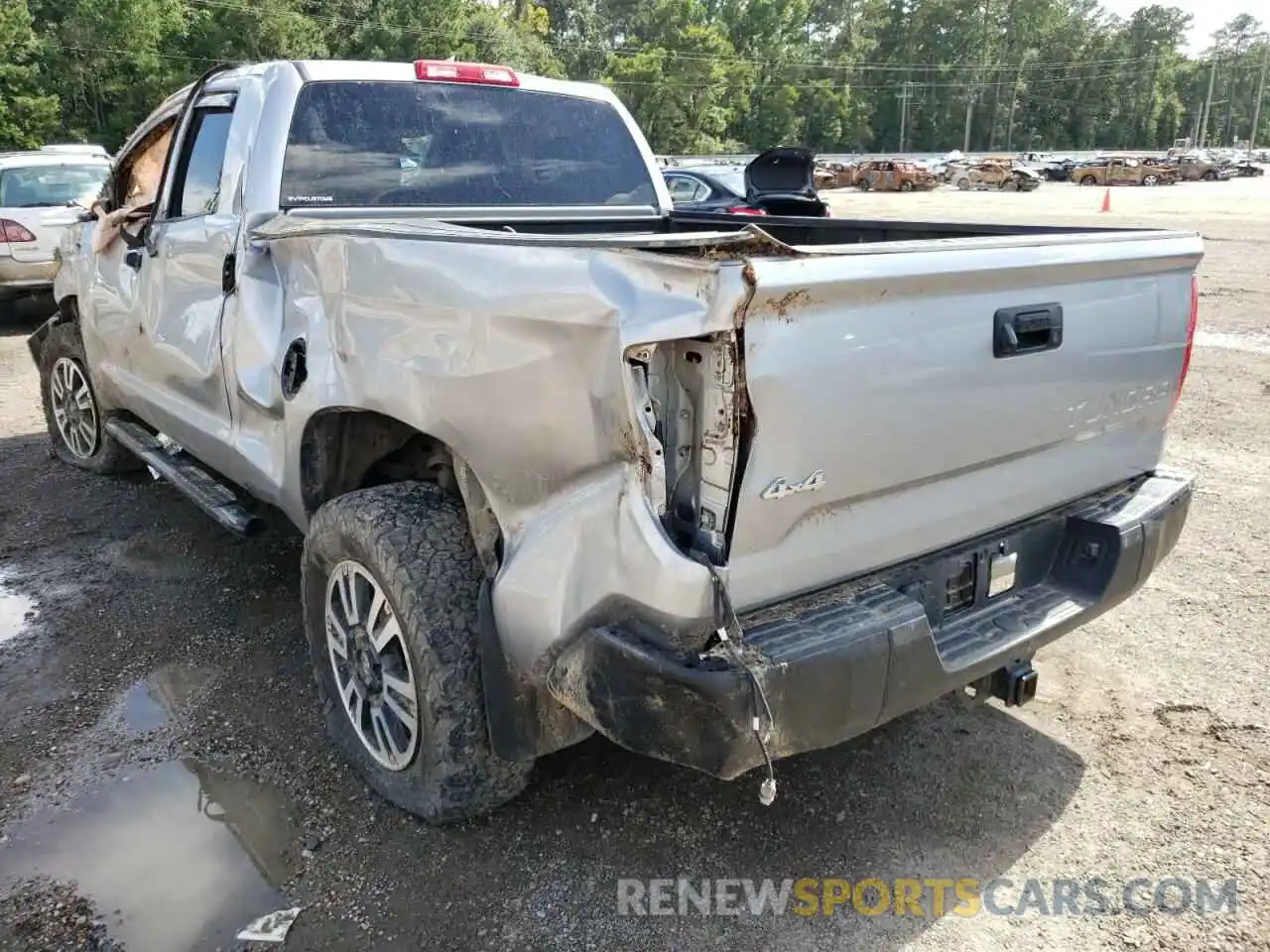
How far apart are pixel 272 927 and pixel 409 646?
75 cm

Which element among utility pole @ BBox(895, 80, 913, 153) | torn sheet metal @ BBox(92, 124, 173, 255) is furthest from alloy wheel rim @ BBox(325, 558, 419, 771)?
utility pole @ BBox(895, 80, 913, 153)

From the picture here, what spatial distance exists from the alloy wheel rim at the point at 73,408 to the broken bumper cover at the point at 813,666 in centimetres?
450

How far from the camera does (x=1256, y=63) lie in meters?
116

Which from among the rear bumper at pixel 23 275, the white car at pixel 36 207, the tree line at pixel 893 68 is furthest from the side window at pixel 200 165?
the tree line at pixel 893 68

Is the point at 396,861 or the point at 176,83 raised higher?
the point at 176,83

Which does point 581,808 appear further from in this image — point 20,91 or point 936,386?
point 20,91

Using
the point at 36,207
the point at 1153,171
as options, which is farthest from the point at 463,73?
the point at 1153,171

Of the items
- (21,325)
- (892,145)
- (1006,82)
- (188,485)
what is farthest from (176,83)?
(1006,82)

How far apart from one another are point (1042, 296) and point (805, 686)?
3.82 ft

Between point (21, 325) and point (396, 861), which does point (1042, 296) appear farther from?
point (21, 325)

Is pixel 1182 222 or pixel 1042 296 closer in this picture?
pixel 1042 296

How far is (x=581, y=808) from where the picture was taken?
289cm

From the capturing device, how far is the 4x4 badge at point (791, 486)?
6.70 ft

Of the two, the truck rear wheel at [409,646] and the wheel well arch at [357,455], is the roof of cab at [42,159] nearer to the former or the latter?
the wheel well arch at [357,455]
